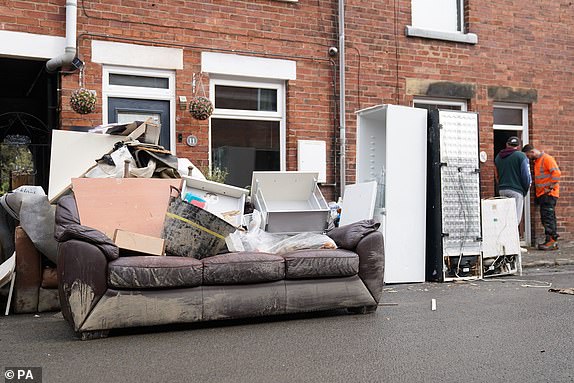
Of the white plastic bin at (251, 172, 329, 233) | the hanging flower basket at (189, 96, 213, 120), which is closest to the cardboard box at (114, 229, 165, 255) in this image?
the white plastic bin at (251, 172, 329, 233)

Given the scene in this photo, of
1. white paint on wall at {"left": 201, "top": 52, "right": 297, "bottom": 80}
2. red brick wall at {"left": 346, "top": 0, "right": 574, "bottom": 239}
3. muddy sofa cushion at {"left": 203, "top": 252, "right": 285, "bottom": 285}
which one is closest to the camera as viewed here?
muddy sofa cushion at {"left": 203, "top": 252, "right": 285, "bottom": 285}

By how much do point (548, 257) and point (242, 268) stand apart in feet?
21.2

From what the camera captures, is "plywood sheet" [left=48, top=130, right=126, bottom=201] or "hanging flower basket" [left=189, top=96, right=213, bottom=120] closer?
"plywood sheet" [left=48, top=130, right=126, bottom=201]

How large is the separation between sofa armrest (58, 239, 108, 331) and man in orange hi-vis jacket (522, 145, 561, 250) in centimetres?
839

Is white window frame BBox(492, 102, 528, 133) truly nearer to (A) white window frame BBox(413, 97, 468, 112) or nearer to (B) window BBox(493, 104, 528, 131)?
(B) window BBox(493, 104, 528, 131)

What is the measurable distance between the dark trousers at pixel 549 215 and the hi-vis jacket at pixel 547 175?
0.29 ft

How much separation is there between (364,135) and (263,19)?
2417 millimetres

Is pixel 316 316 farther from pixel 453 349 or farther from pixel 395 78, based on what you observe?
pixel 395 78

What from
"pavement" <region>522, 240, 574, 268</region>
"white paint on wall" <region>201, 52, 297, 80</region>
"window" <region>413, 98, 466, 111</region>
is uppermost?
"white paint on wall" <region>201, 52, 297, 80</region>

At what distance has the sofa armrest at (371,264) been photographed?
5883 millimetres

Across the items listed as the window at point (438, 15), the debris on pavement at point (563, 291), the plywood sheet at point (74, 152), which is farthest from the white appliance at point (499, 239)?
the plywood sheet at point (74, 152)

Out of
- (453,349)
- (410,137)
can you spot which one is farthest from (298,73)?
(453,349)

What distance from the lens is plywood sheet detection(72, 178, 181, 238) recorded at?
6057mm

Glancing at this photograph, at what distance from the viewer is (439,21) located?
10.8 m
